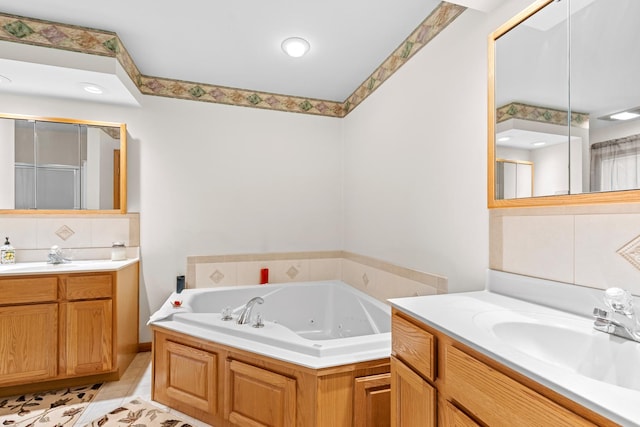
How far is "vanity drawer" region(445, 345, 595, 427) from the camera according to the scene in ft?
2.11

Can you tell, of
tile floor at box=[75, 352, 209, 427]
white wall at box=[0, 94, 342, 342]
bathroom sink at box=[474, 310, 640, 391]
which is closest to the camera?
bathroom sink at box=[474, 310, 640, 391]

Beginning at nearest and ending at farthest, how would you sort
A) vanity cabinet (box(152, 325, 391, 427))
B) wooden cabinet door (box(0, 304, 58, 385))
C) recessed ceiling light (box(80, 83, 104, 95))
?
vanity cabinet (box(152, 325, 391, 427))
wooden cabinet door (box(0, 304, 58, 385))
recessed ceiling light (box(80, 83, 104, 95))

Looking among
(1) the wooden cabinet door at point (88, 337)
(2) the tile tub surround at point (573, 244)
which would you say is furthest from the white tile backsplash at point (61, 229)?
(2) the tile tub surround at point (573, 244)

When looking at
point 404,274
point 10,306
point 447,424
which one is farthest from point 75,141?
point 447,424

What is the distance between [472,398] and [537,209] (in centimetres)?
80

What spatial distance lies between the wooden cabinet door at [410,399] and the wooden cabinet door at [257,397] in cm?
48

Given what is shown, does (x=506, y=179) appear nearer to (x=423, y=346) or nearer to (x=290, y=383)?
(x=423, y=346)

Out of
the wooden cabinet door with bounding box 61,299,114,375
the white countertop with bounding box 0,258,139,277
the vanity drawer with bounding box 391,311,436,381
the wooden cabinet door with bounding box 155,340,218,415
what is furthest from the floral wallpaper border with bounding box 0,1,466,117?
the wooden cabinet door with bounding box 155,340,218,415

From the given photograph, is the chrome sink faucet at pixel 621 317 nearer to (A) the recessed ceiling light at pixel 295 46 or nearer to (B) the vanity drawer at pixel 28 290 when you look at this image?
(A) the recessed ceiling light at pixel 295 46

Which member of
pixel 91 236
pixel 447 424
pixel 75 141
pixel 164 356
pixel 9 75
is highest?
pixel 9 75

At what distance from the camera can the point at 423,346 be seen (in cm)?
105

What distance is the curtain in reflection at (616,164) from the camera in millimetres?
941

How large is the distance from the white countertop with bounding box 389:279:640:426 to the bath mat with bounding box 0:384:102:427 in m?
2.12

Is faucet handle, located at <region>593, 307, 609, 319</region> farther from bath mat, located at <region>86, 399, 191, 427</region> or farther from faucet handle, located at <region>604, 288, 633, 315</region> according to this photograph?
bath mat, located at <region>86, 399, 191, 427</region>
